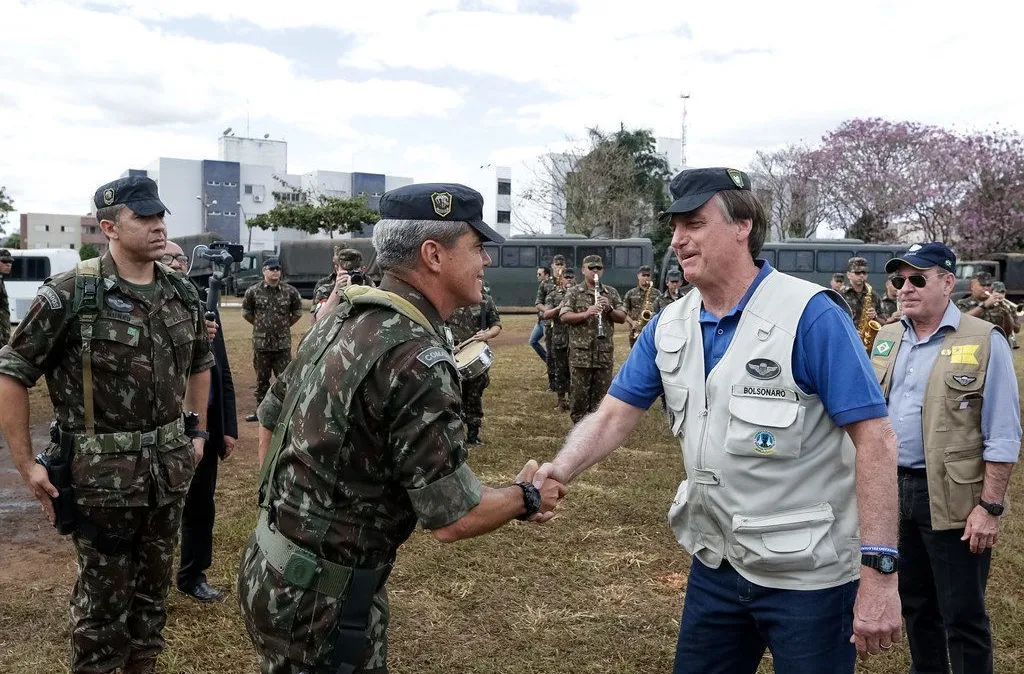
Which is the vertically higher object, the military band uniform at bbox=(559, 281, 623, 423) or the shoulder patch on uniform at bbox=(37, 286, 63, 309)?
the shoulder patch on uniform at bbox=(37, 286, 63, 309)

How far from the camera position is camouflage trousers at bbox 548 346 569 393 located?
1203 centimetres

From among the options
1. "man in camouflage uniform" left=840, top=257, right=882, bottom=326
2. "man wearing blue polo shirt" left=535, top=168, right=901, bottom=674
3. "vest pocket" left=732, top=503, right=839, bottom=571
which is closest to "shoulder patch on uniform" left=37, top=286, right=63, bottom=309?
"man wearing blue polo shirt" left=535, top=168, right=901, bottom=674

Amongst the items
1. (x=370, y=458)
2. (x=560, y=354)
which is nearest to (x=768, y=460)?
(x=370, y=458)

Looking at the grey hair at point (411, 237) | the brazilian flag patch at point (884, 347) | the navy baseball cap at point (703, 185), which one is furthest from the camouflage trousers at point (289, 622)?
the brazilian flag patch at point (884, 347)

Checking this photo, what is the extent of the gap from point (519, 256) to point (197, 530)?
28.5 m

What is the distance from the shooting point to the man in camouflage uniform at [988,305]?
10.6m

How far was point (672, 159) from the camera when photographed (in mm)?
63750

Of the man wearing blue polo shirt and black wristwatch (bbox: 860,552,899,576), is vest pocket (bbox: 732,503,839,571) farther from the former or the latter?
black wristwatch (bbox: 860,552,899,576)

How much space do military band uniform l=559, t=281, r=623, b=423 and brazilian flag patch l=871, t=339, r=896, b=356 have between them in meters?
6.24

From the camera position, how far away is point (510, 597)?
16.4 ft

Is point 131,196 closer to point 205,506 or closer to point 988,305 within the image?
point 205,506

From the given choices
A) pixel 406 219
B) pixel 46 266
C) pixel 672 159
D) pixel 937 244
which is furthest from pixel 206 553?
pixel 672 159

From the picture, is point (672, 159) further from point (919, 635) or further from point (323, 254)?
point (919, 635)

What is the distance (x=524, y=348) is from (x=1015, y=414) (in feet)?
53.8
